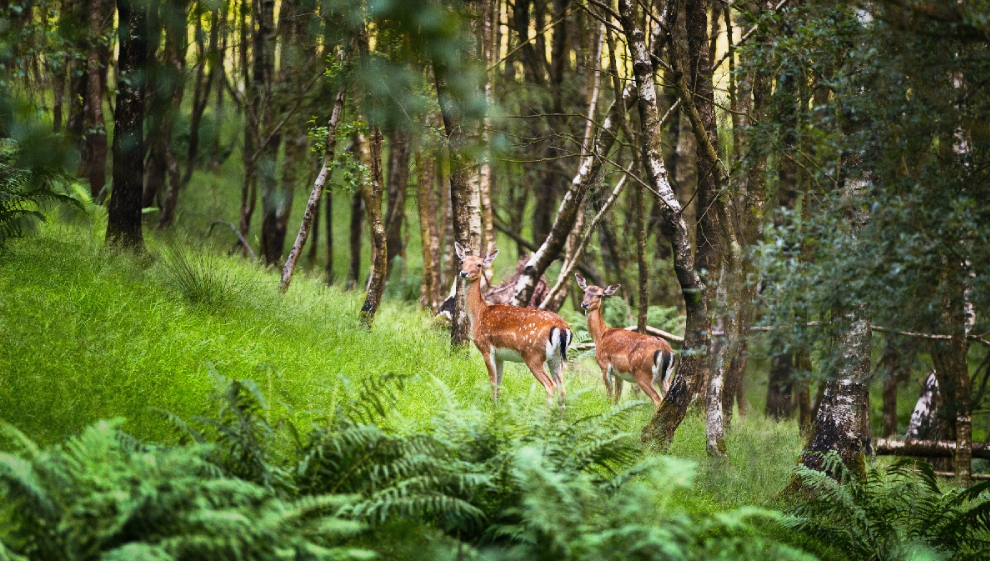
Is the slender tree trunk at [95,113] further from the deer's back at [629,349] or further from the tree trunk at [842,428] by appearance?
the tree trunk at [842,428]

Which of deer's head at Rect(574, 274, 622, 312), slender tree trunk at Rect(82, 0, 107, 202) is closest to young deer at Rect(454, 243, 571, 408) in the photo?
deer's head at Rect(574, 274, 622, 312)

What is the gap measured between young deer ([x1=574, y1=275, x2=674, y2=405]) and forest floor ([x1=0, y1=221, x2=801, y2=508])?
469mm

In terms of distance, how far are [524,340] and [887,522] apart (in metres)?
4.05

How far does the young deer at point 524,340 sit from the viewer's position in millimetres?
9375

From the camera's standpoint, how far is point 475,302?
10109mm

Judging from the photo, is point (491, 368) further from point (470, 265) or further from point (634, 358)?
point (634, 358)

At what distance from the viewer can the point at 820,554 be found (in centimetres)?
620

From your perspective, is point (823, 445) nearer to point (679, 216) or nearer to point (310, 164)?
point (679, 216)

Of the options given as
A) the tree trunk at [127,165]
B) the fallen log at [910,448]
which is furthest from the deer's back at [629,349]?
the tree trunk at [127,165]

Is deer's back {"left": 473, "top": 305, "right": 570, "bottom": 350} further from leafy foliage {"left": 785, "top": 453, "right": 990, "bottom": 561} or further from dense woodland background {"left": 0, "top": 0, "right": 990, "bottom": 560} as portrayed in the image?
leafy foliage {"left": 785, "top": 453, "right": 990, "bottom": 561}

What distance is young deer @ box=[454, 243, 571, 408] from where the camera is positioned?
9375mm

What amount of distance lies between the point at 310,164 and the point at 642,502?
44.1 ft

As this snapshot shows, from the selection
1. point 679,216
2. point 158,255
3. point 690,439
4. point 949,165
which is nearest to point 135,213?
point 158,255

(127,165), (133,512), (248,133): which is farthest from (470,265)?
(248,133)
